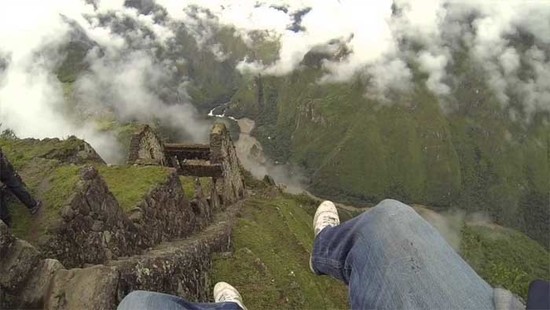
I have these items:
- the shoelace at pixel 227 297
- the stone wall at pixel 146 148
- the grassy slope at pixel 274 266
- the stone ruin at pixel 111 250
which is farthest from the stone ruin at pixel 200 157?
the shoelace at pixel 227 297

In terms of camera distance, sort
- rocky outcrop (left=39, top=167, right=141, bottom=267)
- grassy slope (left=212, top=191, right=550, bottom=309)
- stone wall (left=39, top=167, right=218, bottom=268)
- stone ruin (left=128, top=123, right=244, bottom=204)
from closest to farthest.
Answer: rocky outcrop (left=39, top=167, right=141, bottom=267), stone wall (left=39, top=167, right=218, bottom=268), grassy slope (left=212, top=191, right=550, bottom=309), stone ruin (left=128, top=123, right=244, bottom=204)

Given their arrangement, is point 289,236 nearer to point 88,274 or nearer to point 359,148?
point 88,274

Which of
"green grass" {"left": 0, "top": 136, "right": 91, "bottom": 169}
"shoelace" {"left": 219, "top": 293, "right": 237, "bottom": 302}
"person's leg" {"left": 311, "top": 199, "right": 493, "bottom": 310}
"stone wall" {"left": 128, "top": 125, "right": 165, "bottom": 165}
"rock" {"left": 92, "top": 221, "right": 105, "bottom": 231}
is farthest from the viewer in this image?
"stone wall" {"left": 128, "top": 125, "right": 165, "bottom": 165}

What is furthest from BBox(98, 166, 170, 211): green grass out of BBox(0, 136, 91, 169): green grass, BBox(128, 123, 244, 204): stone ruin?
BBox(128, 123, 244, 204): stone ruin

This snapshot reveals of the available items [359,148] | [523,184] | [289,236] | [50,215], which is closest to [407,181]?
[359,148]

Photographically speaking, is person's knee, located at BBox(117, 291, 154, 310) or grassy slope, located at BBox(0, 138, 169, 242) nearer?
person's knee, located at BBox(117, 291, 154, 310)

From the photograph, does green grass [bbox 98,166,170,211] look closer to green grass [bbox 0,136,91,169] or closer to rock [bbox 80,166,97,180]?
green grass [bbox 0,136,91,169]

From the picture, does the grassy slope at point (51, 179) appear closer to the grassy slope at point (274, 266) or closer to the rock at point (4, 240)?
the rock at point (4, 240)
